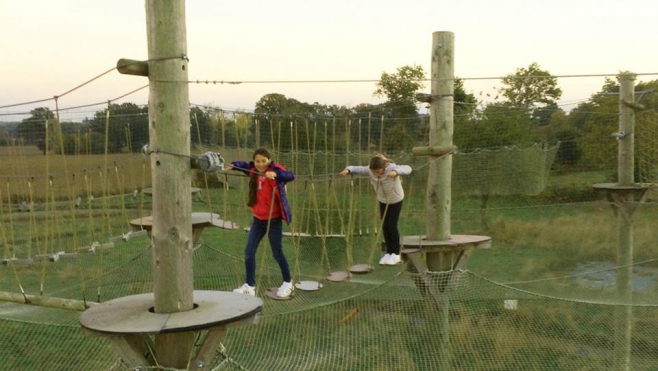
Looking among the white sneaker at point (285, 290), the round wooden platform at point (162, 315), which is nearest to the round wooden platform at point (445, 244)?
the white sneaker at point (285, 290)

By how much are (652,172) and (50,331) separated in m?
5.30

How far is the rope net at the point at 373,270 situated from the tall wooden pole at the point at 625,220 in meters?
0.04

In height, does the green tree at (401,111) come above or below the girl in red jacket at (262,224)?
above

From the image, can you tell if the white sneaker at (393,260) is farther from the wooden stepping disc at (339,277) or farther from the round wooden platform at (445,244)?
the wooden stepping disc at (339,277)

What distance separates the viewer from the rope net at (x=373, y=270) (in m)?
4.65

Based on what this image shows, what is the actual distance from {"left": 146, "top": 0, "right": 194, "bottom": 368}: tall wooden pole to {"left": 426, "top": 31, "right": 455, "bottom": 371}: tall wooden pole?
2.29 metres

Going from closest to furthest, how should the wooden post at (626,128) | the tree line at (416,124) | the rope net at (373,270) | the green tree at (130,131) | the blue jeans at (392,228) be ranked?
the blue jeans at (392,228)
the rope net at (373,270)
the wooden post at (626,128)
the tree line at (416,124)
the green tree at (130,131)

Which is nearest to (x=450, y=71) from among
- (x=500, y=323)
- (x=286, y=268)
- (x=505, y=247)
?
(x=286, y=268)

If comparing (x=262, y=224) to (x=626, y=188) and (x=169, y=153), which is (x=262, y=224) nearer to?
(x=169, y=153)

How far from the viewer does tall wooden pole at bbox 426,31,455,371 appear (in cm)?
436

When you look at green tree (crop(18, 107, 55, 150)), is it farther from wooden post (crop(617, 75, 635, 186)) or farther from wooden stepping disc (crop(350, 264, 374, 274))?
wooden post (crop(617, 75, 635, 186))

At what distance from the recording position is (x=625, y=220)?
536 cm

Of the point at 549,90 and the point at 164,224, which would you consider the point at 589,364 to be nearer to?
the point at 549,90

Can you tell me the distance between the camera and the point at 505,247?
7.61 meters
